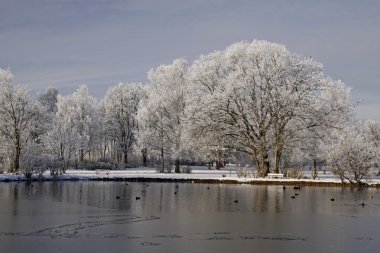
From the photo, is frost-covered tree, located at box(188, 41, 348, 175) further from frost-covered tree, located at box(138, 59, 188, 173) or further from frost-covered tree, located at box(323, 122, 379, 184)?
frost-covered tree, located at box(138, 59, 188, 173)

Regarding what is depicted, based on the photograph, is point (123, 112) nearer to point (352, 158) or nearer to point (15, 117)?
point (15, 117)

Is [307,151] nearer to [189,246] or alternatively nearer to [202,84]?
[202,84]

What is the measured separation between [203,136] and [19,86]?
22378 mm

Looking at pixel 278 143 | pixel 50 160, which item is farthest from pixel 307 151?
pixel 50 160

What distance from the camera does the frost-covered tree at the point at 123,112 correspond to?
80938mm

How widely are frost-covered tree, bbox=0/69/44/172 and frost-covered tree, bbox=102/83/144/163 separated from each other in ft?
80.5

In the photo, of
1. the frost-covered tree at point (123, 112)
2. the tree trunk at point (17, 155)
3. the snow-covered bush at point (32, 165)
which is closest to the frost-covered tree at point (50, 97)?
the frost-covered tree at point (123, 112)

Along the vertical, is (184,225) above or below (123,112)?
below

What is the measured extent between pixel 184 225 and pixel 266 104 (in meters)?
30.9

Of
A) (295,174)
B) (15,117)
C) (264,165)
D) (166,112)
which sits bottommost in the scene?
(295,174)

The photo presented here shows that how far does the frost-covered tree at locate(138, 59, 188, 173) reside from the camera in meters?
60.4

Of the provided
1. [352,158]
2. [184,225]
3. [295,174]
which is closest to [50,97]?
[295,174]

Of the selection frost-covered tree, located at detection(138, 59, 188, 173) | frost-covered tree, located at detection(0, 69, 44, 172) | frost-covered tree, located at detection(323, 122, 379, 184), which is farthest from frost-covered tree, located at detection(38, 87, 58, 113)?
frost-covered tree, located at detection(323, 122, 379, 184)

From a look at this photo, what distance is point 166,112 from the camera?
200ft
